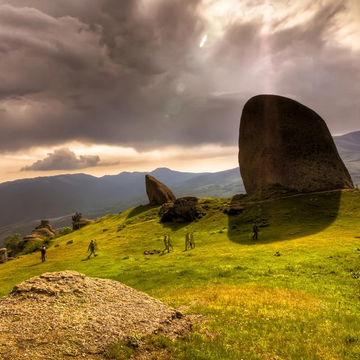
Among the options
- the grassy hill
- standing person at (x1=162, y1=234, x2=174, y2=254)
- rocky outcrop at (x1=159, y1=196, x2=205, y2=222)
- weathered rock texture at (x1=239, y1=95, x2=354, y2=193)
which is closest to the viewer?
the grassy hill

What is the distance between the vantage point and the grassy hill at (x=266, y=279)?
37.6 feet

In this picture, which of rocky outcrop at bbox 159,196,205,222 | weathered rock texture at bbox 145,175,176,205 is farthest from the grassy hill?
weathered rock texture at bbox 145,175,176,205

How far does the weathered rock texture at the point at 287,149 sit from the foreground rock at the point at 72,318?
60.1m

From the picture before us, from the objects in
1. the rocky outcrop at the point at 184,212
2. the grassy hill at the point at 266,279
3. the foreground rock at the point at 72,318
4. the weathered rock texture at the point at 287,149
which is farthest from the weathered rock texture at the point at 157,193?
the foreground rock at the point at 72,318

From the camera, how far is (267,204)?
199 ft

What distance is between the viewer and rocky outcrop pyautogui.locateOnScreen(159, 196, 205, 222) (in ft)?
223

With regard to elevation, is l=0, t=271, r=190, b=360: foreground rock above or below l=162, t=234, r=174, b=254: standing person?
above

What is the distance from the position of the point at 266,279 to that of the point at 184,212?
46685 mm

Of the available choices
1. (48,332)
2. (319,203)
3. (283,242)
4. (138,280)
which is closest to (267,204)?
(319,203)

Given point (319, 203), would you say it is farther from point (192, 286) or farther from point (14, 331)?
point (14, 331)

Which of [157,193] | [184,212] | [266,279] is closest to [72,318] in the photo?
[266,279]

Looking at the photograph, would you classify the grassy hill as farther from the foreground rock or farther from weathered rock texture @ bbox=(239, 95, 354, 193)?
weathered rock texture @ bbox=(239, 95, 354, 193)

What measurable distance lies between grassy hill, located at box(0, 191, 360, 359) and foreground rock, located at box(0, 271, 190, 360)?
2.38 meters

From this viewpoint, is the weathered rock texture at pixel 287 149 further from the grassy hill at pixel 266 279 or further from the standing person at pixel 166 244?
the standing person at pixel 166 244
